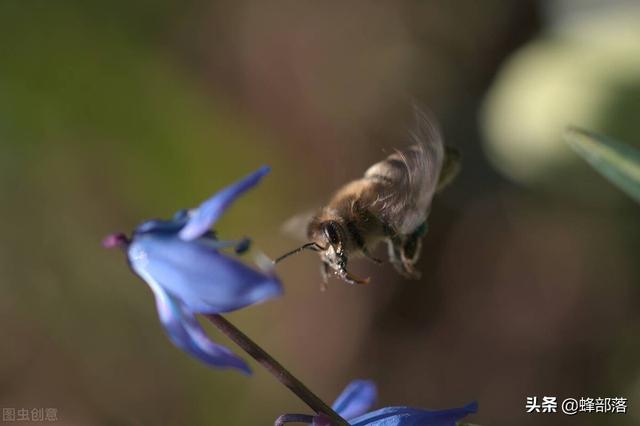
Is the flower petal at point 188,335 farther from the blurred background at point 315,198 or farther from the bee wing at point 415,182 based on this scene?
the blurred background at point 315,198

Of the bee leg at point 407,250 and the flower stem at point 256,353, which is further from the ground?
the bee leg at point 407,250

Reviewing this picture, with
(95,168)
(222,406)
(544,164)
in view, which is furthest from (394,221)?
(95,168)

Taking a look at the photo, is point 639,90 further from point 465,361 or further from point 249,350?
point 249,350

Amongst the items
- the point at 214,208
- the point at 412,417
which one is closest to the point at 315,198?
the point at 412,417

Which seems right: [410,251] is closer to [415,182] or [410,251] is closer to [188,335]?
[415,182]

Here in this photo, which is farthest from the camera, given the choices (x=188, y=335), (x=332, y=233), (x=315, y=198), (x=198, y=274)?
(x=315, y=198)

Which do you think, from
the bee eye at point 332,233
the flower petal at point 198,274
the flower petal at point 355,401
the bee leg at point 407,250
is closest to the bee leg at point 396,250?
the bee leg at point 407,250
